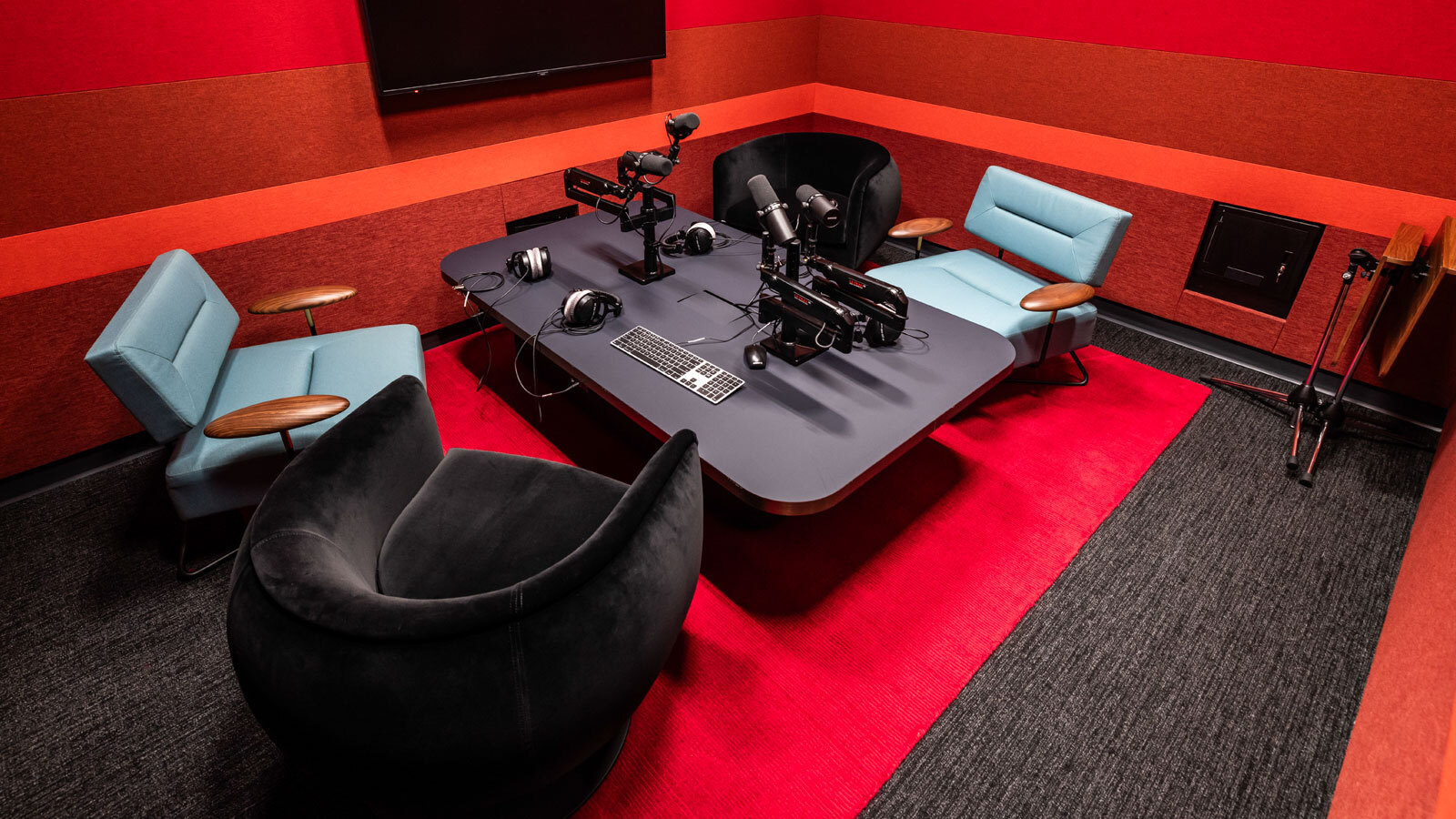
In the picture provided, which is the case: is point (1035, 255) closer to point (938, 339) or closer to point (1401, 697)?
point (938, 339)

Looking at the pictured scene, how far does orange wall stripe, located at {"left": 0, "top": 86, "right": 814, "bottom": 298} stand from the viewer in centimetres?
261

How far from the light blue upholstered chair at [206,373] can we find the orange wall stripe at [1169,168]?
3.36 metres

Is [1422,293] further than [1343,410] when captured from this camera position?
No

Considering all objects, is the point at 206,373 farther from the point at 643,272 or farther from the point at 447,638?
the point at 447,638

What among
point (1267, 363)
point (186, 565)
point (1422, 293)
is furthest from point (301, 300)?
point (1267, 363)

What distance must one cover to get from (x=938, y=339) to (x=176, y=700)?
2.53 metres

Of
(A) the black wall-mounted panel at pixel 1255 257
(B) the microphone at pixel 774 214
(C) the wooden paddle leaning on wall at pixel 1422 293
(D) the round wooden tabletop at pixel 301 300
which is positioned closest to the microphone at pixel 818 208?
(B) the microphone at pixel 774 214

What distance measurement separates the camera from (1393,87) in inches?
115

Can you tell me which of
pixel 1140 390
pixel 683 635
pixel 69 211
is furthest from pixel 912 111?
pixel 69 211

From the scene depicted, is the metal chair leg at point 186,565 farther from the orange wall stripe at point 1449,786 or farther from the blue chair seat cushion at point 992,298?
the orange wall stripe at point 1449,786

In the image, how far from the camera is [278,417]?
210cm

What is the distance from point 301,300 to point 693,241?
152 centimetres

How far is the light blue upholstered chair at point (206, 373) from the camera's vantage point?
81.7 inches

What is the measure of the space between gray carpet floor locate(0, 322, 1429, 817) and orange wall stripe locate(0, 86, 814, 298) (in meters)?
0.84
